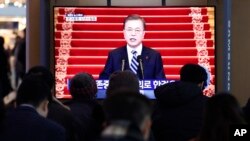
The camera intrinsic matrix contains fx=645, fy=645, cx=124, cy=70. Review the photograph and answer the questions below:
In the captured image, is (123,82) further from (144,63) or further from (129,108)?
(144,63)

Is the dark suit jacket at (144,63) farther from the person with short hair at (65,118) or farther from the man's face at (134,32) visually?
the person with short hair at (65,118)

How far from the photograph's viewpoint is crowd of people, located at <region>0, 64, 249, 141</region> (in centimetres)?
360

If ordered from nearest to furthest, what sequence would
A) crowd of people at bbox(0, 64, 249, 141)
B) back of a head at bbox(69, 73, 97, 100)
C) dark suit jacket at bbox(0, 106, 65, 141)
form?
1. crowd of people at bbox(0, 64, 249, 141)
2. dark suit jacket at bbox(0, 106, 65, 141)
3. back of a head at bbox(69, 73, 97, 100)

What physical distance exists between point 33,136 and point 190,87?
A: 1325mm

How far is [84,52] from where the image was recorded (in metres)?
7.95

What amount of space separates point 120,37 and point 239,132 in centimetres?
456

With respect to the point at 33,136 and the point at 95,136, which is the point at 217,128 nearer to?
the point at 33,136

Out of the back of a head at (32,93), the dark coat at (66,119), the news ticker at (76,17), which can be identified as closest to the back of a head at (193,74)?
the dark coat at (66,119)

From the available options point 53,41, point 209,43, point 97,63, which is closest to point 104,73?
point 97,63

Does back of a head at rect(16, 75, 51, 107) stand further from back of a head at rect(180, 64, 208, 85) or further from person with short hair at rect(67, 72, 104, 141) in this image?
back of a head at rect(180, 64, 208, 85)

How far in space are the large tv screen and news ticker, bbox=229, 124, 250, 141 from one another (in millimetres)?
4263

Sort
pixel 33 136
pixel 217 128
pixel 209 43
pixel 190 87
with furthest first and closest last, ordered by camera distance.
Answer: pixel 209 43 → pixel 190 87 → pixel 33 136 → pixel 217 128

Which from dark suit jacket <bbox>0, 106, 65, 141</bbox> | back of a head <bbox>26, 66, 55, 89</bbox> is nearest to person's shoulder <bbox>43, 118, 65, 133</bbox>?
dark suit jacket <bbox>0, 106, 65, 141</bbox>

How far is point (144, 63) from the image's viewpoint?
25.8ft
